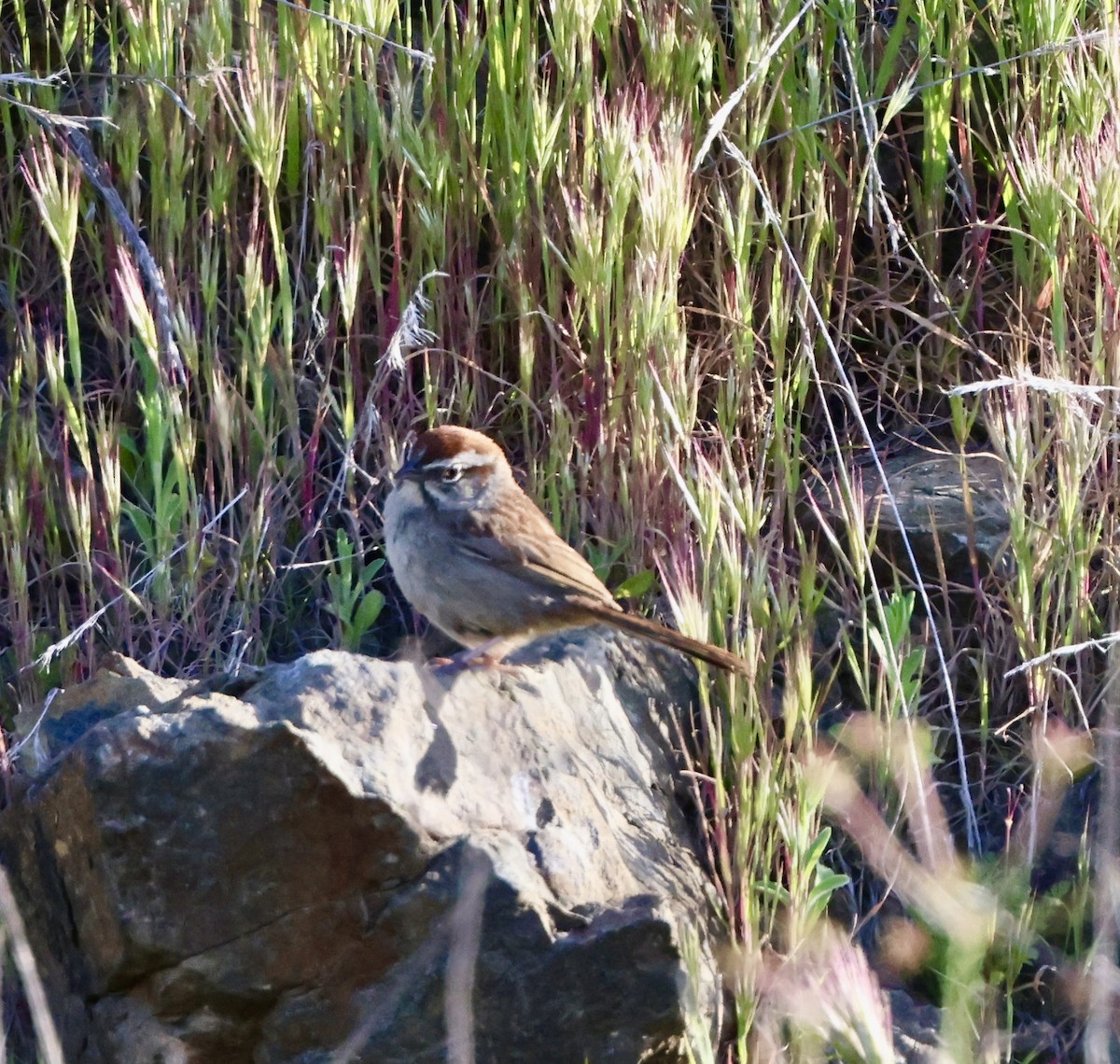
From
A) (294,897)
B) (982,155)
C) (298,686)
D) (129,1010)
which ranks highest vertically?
(982,155)

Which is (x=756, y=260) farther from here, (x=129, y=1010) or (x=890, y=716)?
(x=129, y=1010)

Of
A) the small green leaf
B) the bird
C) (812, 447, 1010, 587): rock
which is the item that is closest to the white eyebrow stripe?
the bird

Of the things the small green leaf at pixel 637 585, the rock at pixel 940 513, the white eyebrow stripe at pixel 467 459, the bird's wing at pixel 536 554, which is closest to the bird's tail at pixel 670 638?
the bird's wing at pixel 536 554

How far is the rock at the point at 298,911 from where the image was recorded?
300 cm

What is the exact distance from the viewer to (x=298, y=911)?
3051 mm

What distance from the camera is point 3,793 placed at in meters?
3.85

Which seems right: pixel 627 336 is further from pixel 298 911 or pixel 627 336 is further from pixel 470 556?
pixel 298 911

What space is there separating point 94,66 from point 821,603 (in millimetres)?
2957

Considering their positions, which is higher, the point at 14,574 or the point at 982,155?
the point at 982,155

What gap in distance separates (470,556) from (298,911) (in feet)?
4.32

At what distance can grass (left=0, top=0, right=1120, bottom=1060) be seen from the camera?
390 centimetres

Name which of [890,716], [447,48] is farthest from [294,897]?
[447,48]

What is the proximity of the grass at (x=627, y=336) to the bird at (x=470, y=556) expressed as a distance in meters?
0.20

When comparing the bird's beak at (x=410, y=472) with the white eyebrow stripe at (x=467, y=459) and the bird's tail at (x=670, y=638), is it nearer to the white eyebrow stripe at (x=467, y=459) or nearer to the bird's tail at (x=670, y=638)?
the white eyebrow stripe at (x=467, y=459)
